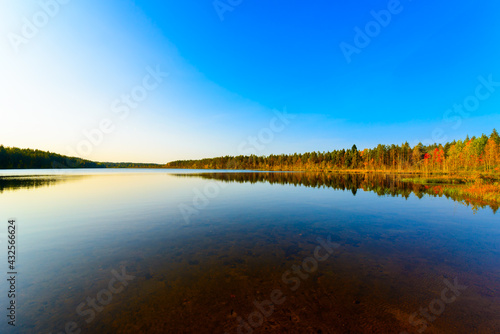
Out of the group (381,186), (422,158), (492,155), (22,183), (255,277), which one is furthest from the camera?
(422,158)

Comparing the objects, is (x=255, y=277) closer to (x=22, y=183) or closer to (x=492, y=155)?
(x=22, y=183)

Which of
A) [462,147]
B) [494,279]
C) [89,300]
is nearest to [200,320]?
[89,300]

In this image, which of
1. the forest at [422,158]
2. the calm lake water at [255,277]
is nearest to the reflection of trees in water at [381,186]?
the calm lake water at [255,277]

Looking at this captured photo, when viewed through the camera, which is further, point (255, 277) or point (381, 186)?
point (381, 186)

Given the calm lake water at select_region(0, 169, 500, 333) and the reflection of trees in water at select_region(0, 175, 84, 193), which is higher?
the reflection of trees in water at select_region(0, 175, 84, 193)

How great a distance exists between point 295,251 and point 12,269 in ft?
43.8

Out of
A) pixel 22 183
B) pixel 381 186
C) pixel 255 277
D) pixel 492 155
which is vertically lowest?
pixel 381 186

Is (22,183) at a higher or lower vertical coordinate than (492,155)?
lower

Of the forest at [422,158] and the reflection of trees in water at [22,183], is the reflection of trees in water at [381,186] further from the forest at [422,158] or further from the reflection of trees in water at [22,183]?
the forest at [422,158]

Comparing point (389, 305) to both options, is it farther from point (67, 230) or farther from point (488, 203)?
point (488, 203)

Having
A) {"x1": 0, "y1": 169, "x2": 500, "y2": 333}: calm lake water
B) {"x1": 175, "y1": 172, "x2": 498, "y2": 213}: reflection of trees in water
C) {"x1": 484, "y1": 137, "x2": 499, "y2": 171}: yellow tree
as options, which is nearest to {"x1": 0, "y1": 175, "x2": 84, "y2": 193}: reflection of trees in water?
{"x1": 0, "y1": 169, "x2": 500, "y2": 333}: calm lake water

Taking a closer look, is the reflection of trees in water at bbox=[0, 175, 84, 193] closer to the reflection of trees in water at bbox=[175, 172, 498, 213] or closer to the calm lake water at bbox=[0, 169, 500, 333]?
the calm lake water at bbox=[0, 169, 500, 333]

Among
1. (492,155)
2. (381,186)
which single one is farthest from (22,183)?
(492,155)

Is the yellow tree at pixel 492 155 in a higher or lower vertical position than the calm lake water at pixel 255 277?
higher
